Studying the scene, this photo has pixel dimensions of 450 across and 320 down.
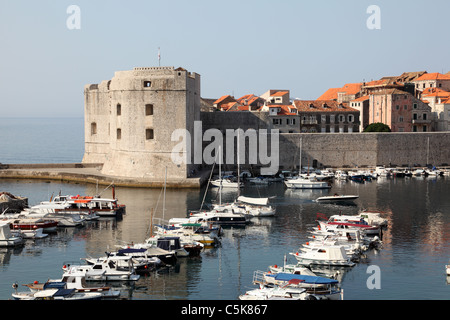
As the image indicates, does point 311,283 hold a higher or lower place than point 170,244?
lower

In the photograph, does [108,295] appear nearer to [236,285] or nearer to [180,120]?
[236,285]

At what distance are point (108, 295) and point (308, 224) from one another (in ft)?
35.4

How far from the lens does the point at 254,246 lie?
2083 centimetres

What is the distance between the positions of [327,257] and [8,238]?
9.83 m

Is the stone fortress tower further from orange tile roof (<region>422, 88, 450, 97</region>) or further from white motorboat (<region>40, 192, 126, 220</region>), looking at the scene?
orange tile roof (<region>422, 88, 450, 97</region>)

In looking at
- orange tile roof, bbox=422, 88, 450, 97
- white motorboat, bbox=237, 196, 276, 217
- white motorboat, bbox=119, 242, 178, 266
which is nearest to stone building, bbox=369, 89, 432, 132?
orange tile roof, bbox=422, 88, 450, 97

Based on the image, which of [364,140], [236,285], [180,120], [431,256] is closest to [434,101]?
[364,140]

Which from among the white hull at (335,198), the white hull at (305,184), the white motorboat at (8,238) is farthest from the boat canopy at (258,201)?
the white motorboat at (8,238)

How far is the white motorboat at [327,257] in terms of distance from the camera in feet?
60.0

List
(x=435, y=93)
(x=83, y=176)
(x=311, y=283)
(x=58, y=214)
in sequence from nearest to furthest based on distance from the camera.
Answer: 1. (x=311, y=283)
2. (x=58, y=214)
3. (x=83, y=176)
4. (x=435, y=93)

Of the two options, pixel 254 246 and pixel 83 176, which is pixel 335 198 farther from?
pixel 83 176

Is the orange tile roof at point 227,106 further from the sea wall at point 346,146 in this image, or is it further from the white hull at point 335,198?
the white hull at point 335,198

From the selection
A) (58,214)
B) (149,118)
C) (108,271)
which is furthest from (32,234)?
(149,118)

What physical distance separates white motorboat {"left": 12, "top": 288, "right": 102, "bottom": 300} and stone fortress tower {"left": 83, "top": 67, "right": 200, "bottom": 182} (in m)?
Answer: 19.1
